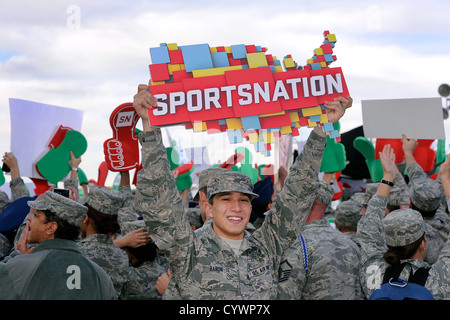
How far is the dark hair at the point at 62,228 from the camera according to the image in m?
3.14

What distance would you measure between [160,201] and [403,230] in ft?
4.69

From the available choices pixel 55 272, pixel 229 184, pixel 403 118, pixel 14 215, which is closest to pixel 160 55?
pixel 229 184

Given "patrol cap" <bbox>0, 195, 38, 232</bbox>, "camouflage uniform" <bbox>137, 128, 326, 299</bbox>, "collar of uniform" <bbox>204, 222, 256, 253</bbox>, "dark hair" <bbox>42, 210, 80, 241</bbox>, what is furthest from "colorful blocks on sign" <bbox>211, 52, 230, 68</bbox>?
"patrol cap" <bbox>0, 195, 38, 232</bbox>

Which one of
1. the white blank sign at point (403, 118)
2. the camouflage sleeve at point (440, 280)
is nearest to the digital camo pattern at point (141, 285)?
the white blank sign at point (403, 118)

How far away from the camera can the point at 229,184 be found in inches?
119

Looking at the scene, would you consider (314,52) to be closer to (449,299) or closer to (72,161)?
(449,299)

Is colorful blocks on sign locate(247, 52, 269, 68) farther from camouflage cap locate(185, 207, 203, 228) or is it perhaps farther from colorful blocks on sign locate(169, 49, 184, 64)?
camouflage cap locate(185, 207, 203, 228)

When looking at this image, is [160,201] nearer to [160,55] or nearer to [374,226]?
[160,55]

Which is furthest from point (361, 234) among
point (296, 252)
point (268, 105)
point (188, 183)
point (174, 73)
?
point (188, 183)

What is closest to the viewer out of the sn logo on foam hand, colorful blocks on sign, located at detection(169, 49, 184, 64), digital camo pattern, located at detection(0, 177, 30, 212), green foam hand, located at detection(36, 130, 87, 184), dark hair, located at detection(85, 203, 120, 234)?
colorful blocks on sign, located at detection(169, 49, 184, 64)

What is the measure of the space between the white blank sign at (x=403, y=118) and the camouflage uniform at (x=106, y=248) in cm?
205

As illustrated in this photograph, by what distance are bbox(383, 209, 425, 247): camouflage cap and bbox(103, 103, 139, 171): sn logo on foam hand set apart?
260cm

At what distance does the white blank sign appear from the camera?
4.31 meters

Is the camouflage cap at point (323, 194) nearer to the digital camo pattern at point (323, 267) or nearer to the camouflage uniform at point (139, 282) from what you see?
the digital camo pattern at point (323, 267)
